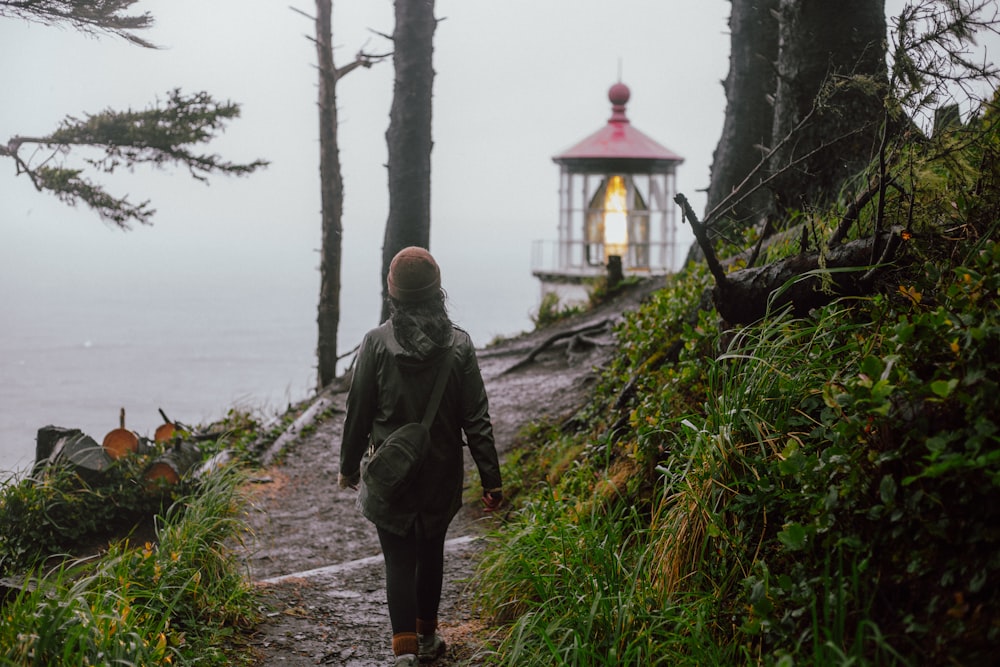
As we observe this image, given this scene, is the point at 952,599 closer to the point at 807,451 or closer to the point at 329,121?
the point at 807,451

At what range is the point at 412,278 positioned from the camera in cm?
375

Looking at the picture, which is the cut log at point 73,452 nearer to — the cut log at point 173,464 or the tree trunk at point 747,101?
the cut log at point 173,464

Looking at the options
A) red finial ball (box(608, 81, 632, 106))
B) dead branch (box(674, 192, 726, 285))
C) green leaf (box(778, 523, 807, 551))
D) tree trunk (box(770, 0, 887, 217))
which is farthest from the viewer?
red finial ball (box(608, 81, 632, 106))

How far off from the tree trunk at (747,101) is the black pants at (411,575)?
16.8 ft

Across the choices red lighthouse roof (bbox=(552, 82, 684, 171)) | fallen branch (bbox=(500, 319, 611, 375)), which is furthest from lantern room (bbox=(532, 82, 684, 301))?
fallen branch (bbox=(500, 319, 611, 375))

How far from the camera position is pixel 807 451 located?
304 centimetres

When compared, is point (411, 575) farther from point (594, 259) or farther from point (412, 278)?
point (594, 259)

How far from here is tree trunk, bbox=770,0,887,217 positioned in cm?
536

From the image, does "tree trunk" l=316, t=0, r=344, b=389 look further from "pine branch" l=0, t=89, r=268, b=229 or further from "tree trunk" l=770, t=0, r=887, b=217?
"tree trunk" l=770, t=0, r=887, b=217

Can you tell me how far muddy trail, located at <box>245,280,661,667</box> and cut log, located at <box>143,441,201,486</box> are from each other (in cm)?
62

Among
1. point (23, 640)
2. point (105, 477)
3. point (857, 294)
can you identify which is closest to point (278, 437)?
point (105, 477)

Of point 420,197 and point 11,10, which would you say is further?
point 420,197

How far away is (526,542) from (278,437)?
4.92 metres

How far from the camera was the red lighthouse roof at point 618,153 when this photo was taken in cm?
1686
